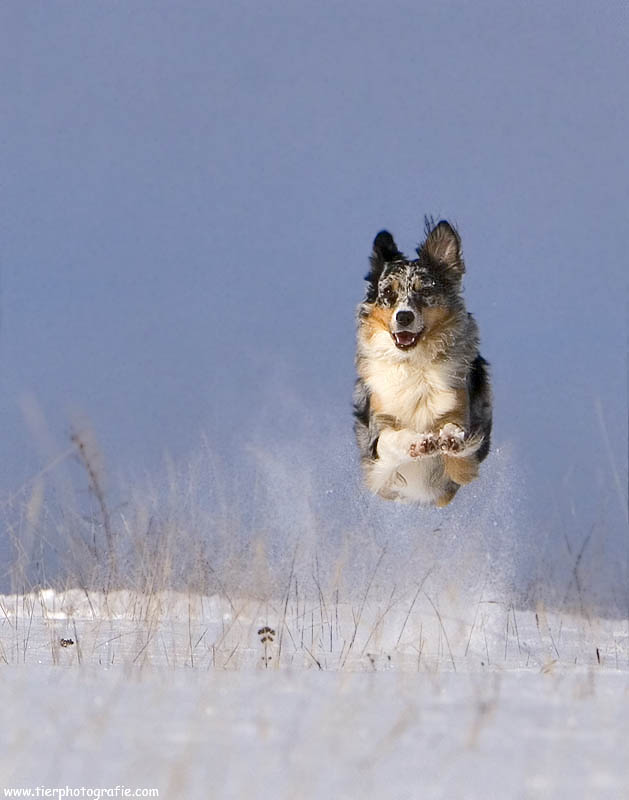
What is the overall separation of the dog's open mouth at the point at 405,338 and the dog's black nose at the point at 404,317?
10cm

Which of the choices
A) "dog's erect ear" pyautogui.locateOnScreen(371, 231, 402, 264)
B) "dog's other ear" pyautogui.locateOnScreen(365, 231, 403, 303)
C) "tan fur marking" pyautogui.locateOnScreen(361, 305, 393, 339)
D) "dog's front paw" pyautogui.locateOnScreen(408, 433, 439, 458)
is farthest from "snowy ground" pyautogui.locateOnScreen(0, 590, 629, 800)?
"dog's erect ear" pyautogui.locateOnScreen(371, 231, 402, 264)

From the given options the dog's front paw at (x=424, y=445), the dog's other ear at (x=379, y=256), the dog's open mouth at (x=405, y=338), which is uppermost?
the dog's other ear at (x=379, y=256)

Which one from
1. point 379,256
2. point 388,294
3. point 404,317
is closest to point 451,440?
point 404,317

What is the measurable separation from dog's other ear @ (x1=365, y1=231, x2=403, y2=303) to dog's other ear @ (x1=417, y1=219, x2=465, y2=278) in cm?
26

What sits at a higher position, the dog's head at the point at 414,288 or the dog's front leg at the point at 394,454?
the dog's head at the point at 414,288

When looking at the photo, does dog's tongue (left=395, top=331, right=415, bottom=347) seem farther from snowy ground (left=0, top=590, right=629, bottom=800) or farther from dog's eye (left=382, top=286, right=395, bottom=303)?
snowy ground (left=0, top=590, right=629, bottom=800)

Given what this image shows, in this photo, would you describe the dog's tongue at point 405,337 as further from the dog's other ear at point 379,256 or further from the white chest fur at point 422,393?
the dog's other ear at point 379,256

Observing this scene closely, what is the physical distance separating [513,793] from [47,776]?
1.27 meters

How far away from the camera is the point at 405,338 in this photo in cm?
786

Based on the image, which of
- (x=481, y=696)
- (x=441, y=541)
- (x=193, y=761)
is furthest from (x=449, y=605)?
(x=193, y=761)

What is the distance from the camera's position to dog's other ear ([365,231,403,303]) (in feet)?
27.0

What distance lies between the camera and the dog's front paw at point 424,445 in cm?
782

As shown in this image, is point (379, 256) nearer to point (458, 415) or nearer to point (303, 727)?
point (458, 415)

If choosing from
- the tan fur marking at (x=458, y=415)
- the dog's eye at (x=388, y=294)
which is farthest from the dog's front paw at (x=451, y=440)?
the dog's eye at (x=388, y=294)
